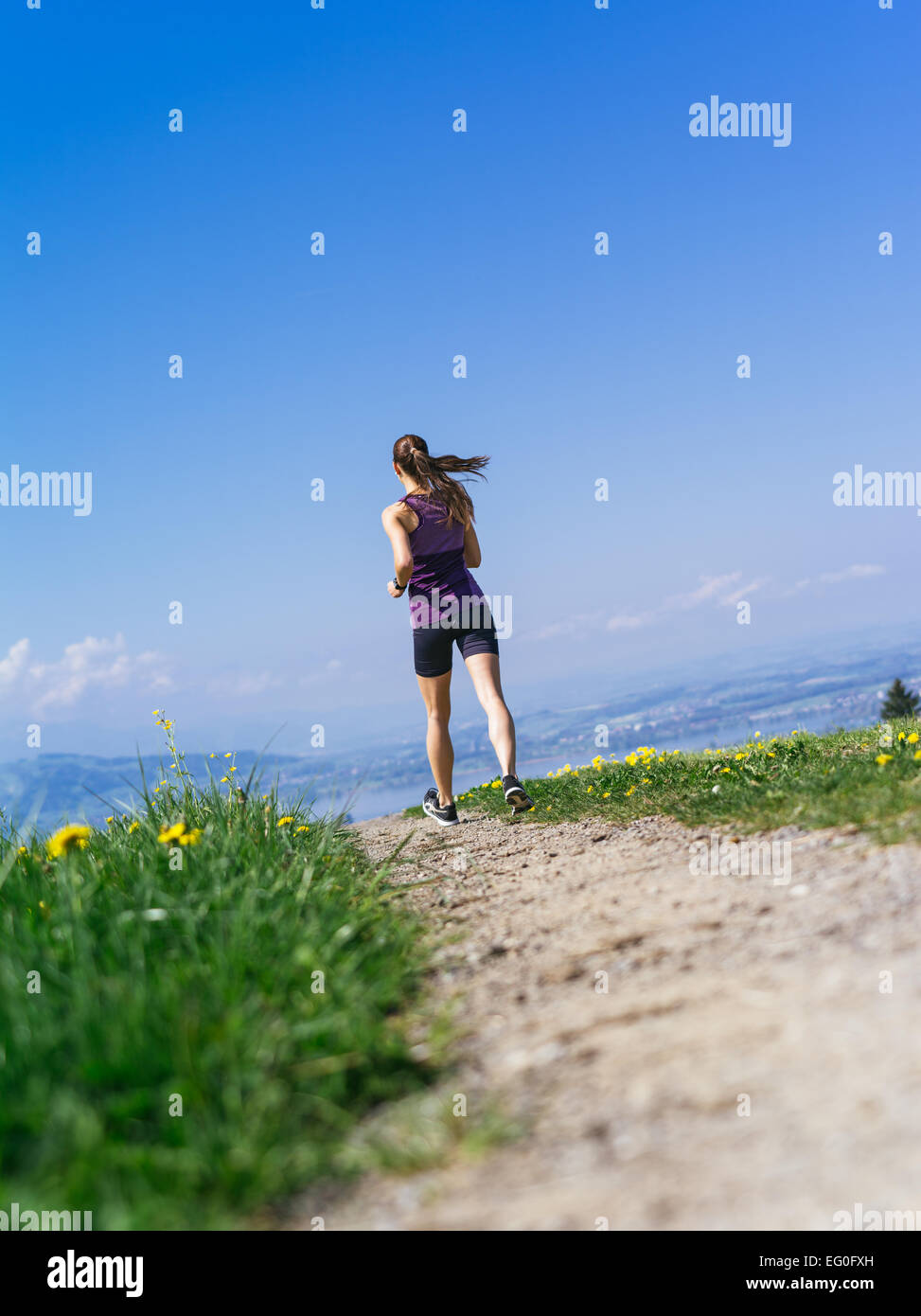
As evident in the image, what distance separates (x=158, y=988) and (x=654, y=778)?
4791 millimetres

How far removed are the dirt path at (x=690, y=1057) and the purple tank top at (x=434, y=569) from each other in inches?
131

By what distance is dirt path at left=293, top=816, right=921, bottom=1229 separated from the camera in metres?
1.77

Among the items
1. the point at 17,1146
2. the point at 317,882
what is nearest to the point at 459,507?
the point at 317,882

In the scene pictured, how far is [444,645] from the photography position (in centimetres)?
687

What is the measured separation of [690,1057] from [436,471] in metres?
5.46

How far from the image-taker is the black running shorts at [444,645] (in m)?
6.79

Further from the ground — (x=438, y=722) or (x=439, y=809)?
(x=438, y=722)

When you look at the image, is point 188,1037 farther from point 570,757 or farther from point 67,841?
point 570,757
